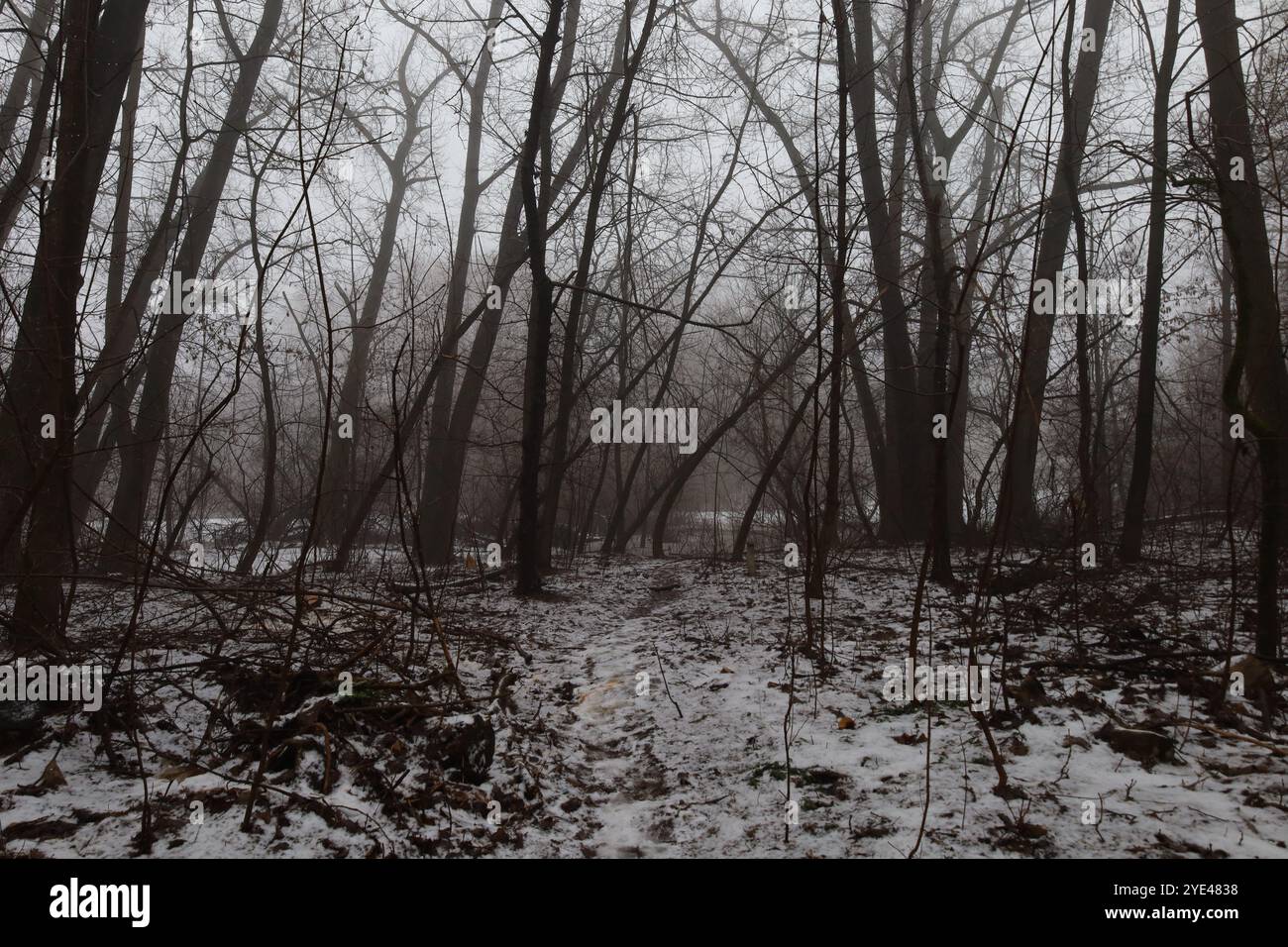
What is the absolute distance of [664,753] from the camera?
3.35 meters

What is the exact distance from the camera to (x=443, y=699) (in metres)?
3.52

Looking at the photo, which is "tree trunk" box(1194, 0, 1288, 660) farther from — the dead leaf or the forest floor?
the dead leaf

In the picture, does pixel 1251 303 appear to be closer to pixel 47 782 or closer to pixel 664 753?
pixel 664 753

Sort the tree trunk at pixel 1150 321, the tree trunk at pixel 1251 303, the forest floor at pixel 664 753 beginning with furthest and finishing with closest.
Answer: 1. the tree trunk at pixel 1150 321
2. the tree trunk at pixel 1251 303
3. the forest floor at pixel 664 753

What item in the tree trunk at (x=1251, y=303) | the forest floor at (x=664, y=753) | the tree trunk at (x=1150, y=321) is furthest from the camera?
the tree trunk at (x=1150, y=321)

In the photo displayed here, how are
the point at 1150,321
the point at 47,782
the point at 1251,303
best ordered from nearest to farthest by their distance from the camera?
1. the point at 47,782
2. the point at 1251,303
3. the point at 1150,321

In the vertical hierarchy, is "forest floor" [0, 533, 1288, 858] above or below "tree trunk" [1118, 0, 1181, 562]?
below

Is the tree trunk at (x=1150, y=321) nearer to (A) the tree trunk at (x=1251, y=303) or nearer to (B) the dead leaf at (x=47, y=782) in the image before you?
(A) the tree trunk at (x=1251, y=303)

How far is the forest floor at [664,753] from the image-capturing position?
7.70 ft

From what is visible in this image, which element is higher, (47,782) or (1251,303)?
(1251,303)

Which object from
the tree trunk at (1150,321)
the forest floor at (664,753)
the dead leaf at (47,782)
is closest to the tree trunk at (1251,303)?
the tree trunk at (1150,321)

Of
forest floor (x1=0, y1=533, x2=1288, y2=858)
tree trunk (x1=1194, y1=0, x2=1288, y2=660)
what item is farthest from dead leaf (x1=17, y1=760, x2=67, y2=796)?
tree trunk (x1=1194, y1=0, x2=1288, y2=660)

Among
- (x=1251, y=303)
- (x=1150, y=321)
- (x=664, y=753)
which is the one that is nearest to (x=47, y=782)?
(x=664, y=753)

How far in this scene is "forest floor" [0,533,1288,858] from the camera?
7.70 feet
